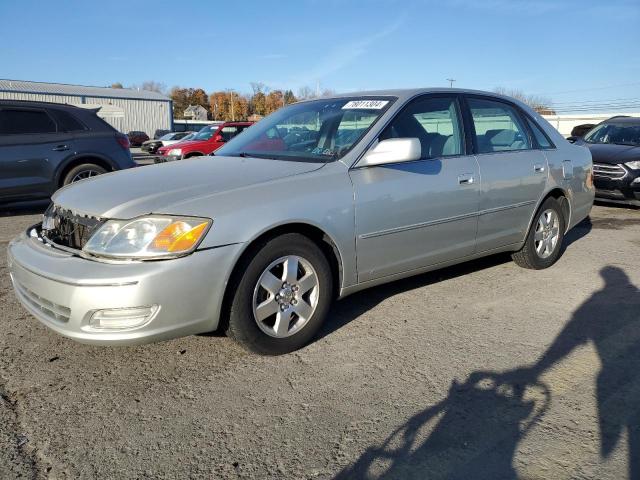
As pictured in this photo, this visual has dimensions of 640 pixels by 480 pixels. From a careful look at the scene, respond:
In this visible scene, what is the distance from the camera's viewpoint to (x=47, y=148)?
7.75 meters

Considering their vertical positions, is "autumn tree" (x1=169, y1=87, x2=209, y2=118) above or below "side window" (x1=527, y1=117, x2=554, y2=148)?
above

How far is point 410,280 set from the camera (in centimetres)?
484

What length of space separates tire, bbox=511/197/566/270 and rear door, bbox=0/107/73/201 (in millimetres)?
6276

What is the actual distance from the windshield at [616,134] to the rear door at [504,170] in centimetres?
587

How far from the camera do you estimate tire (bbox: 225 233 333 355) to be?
10.0 feet

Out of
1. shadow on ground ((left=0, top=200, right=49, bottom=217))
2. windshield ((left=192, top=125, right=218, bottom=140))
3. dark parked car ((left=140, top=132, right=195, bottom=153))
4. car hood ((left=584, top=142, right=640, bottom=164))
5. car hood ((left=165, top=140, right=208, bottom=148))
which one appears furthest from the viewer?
dark parked car ((left=140, top=132, right=195, bottom=153))

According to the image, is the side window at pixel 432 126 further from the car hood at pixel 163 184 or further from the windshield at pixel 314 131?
the car hood at pixel 163 184

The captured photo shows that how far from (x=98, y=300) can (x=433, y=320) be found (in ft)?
7.38

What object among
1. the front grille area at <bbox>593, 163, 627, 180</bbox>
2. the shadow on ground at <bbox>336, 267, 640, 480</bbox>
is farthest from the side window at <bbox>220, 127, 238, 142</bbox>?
the shadow on ground at <bbox>336, 267, 640, 480</bbox>

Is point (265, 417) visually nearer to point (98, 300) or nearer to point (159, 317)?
point (159, 317)

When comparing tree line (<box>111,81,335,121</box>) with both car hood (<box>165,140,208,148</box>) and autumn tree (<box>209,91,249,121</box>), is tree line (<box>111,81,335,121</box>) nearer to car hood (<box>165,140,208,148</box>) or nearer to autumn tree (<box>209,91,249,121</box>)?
autumn tree (<box>209,91,249,121</box>)

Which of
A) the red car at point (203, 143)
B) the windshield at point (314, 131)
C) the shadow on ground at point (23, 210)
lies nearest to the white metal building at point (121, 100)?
the red car at point (203, 143)

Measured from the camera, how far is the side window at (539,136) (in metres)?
5.09

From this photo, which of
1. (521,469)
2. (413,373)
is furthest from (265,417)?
(521,469)
